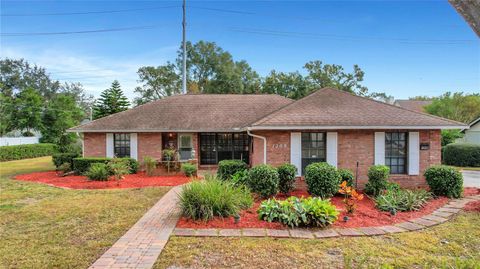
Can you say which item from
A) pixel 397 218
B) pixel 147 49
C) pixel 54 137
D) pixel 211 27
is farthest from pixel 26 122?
pixel 397 218

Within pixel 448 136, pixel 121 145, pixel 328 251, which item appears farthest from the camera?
pixel 448 136

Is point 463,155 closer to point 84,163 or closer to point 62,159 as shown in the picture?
point 84,163

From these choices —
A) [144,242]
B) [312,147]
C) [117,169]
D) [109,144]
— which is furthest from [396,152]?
[109,144]

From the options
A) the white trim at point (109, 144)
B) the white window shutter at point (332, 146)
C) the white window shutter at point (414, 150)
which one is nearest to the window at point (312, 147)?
the white window shutter at point (332, 146)

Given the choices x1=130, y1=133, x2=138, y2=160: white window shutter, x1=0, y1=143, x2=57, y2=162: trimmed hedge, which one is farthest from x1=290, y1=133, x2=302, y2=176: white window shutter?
x1=0, y1=143, x2=57, y2=162: trimmed hedge

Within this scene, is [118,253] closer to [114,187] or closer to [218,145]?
[114,187]

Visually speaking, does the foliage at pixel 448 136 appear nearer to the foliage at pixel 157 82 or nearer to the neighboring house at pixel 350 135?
the neighboring house at pixel 350 135

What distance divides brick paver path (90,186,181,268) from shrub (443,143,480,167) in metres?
19.7

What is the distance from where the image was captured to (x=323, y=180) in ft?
26.8

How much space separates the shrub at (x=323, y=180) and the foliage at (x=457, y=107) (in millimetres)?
25416

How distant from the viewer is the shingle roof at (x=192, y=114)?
50.3 ft

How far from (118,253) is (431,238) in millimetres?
5807

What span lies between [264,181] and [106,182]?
741 centimetres

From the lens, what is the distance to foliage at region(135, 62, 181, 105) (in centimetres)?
3616
